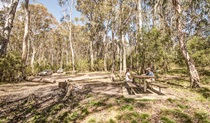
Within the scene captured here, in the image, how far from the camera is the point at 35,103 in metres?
8.89

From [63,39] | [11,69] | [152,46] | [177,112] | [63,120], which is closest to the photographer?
[177,112]

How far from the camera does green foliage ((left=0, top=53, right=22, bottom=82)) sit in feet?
53.0

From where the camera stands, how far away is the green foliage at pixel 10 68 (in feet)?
53.0

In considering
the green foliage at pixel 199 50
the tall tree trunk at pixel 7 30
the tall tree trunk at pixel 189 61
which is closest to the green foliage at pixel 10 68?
the tall tree trunk at pixel 7 30

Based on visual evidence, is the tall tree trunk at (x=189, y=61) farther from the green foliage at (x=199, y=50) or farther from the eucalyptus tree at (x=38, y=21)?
the eucalyptus tree at (x=38, y=21)

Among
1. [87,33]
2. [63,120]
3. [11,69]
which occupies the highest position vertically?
[87,33]

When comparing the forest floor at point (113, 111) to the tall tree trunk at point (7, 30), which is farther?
the tall tree trunk at point (7, 30)

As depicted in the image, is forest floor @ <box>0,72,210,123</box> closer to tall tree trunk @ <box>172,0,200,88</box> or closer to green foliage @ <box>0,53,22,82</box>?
tall tree trunk @ <box>172,0,200,88</box>

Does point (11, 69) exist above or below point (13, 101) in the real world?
above

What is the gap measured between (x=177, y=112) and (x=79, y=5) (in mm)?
33757

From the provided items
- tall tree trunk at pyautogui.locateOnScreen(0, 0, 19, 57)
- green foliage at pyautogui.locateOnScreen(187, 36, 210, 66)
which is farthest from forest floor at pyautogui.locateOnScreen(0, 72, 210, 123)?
green foliage at pyautogui.locateOnScreen(187, 36, 210, 66)

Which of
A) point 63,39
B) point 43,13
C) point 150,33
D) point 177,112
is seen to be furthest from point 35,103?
point 63,39

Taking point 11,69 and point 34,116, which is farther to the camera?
point 11,69

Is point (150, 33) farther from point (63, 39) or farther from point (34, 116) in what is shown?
point (63, 39)
